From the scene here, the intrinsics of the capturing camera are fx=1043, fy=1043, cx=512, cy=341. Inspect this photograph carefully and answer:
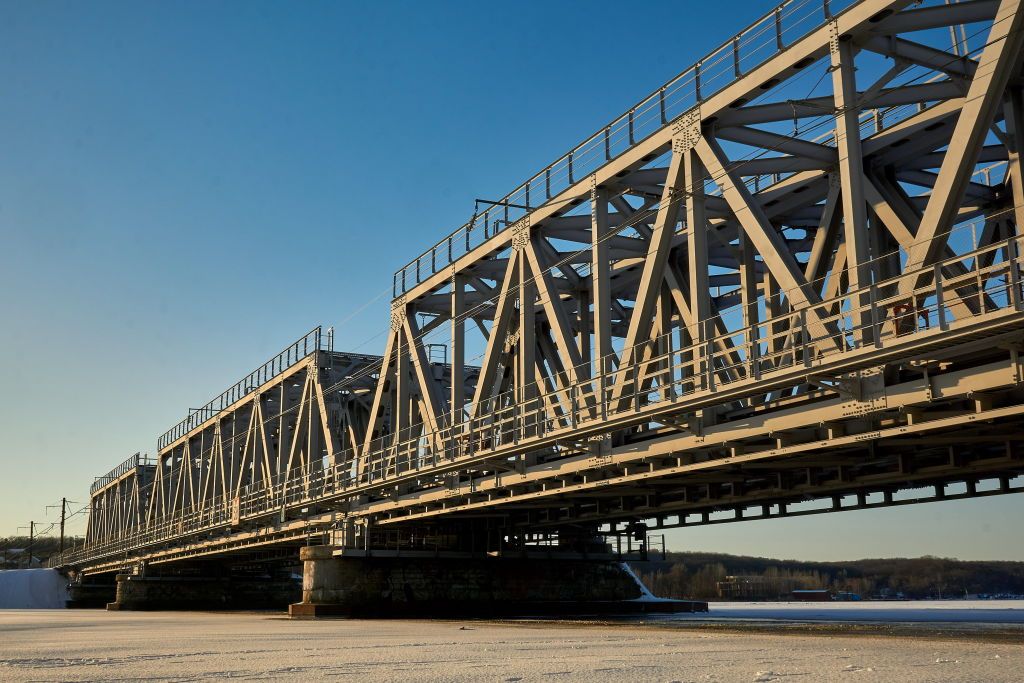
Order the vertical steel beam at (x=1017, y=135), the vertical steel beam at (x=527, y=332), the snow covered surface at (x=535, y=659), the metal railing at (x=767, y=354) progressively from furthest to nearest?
the vertical steel beam at (x=527, y=332) → the vertical steel beam at (x=1017, y=135) → the metal railing at (x=767, y=354) → the snow covered surface at (x=535, y=659)

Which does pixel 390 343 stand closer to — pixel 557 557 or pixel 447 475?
pixel 447 475

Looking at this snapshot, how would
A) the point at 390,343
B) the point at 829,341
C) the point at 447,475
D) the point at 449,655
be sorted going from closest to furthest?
the point at 449,655
the point at 829,341
the point at 447,475
the point at 390,343

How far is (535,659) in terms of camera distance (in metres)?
16.2

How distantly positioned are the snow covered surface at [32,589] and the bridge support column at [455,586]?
79.3m

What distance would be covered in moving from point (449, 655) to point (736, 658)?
15.8 ft

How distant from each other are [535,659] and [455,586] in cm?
3094

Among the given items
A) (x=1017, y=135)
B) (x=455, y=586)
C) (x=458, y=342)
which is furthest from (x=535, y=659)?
(x=455, y=586)

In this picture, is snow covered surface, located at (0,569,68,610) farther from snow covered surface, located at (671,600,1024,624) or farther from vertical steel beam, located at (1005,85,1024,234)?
vertical steel beam, located at (1005,85,1024,234)

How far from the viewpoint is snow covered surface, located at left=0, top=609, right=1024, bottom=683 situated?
1323 cm

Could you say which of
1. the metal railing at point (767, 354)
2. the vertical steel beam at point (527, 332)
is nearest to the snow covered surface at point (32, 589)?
the metal railing at point (767, 354)

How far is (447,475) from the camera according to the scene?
123 ft

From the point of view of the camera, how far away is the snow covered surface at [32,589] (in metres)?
112

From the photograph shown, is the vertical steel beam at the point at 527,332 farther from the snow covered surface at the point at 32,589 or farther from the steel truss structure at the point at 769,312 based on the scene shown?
the snow covered surface at the point at 32,589

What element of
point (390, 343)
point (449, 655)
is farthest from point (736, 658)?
point (390, 343)
